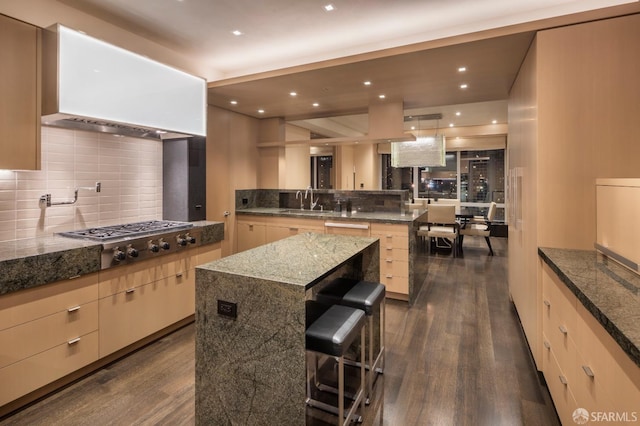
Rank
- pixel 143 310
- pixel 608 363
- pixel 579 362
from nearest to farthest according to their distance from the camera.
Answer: pixel 608 363, pixel 579 362, pixel 143 310

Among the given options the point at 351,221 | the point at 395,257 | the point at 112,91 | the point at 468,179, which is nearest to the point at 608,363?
the point at 395,257

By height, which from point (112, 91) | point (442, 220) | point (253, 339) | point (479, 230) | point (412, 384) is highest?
point (112, 91)

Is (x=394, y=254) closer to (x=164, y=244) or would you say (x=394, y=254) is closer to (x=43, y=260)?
(x=164, y=244)

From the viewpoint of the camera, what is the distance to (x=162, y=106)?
308 cm

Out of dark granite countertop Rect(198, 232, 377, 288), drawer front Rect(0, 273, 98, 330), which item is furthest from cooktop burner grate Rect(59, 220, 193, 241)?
dark granite countertop Rect(198, 232, 377, 288)

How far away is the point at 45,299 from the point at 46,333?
0.22 m

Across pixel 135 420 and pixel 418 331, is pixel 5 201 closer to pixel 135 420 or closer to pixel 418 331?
pixel 135 420

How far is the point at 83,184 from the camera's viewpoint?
2994 millimetres

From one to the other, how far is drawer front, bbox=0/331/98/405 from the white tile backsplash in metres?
1.01

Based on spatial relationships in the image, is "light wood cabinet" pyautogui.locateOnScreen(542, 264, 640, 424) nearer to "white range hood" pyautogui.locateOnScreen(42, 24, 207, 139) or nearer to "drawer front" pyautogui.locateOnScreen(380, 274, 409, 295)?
"drawer front" pyautogui.locateOnScreen(380, 274, 409, 295)

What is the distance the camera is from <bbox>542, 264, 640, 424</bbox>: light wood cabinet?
3.75 feet

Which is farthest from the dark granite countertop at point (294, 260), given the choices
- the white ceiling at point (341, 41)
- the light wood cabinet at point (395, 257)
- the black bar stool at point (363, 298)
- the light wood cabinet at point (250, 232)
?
the light wood cabinet at point (250, 232)

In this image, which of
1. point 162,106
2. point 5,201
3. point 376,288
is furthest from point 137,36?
point 376,288

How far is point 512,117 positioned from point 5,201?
465 cm
